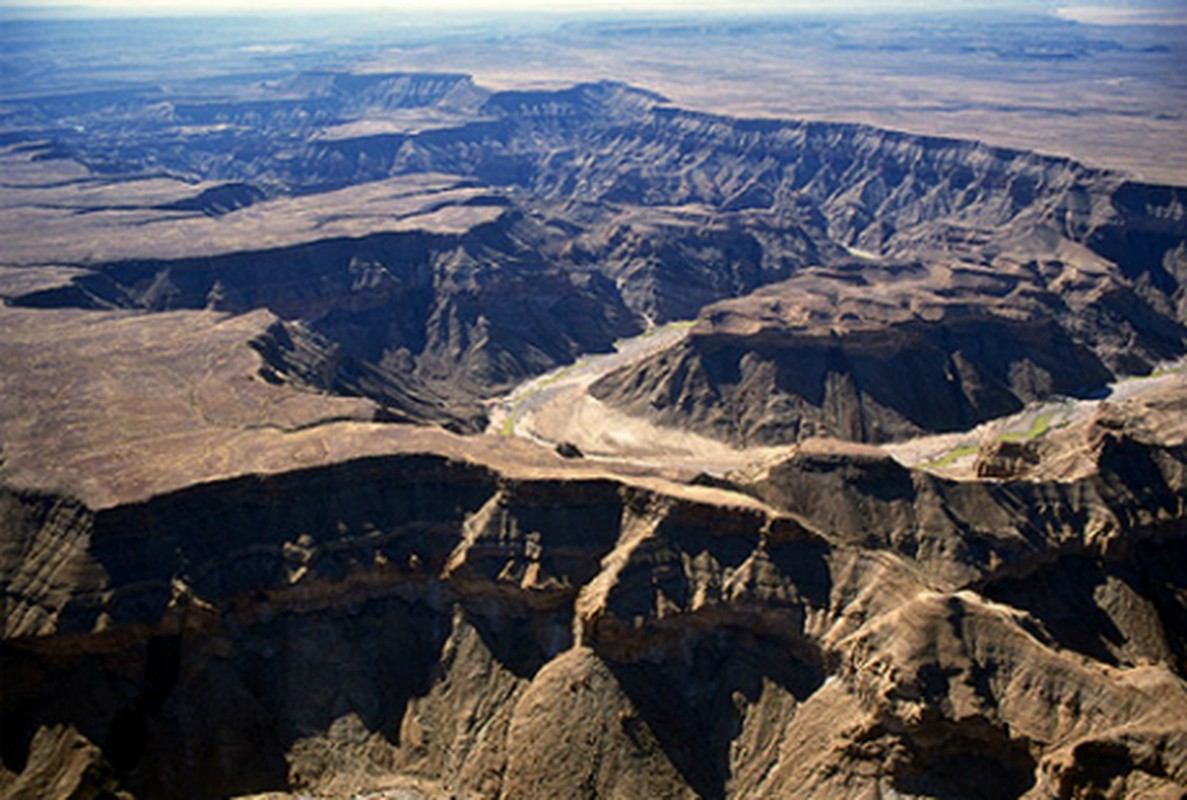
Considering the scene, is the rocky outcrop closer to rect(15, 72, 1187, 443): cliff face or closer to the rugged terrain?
rect(15, 72, 1187, 443): cliff face

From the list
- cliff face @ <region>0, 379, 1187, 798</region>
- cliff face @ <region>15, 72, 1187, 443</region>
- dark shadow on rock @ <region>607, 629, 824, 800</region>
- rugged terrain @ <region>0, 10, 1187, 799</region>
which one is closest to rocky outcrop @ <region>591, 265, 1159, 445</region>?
cliff face @ <region>15, 72, 1187, 443</region>

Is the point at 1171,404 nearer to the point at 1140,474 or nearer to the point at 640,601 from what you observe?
the point at 1140,474

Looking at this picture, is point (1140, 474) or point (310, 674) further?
point (1140, 474)

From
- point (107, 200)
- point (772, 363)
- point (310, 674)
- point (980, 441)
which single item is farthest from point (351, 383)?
point (107, 200)

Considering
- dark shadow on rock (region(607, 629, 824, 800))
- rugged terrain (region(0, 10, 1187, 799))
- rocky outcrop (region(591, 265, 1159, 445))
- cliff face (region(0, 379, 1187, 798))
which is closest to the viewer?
cliff face (region(0, 379, 1187, 798))

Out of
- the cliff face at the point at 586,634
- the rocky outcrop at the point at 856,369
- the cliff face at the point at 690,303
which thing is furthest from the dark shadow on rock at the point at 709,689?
the rocky outcrop at the point at 856,369

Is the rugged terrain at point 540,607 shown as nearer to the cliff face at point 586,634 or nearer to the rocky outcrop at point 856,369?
the cliff face at point 586,634

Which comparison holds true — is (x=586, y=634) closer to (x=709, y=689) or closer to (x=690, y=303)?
(x=709, y=689)

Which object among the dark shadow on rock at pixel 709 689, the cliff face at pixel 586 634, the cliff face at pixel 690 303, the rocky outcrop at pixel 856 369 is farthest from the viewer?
the cliff face at pixel 690 303
